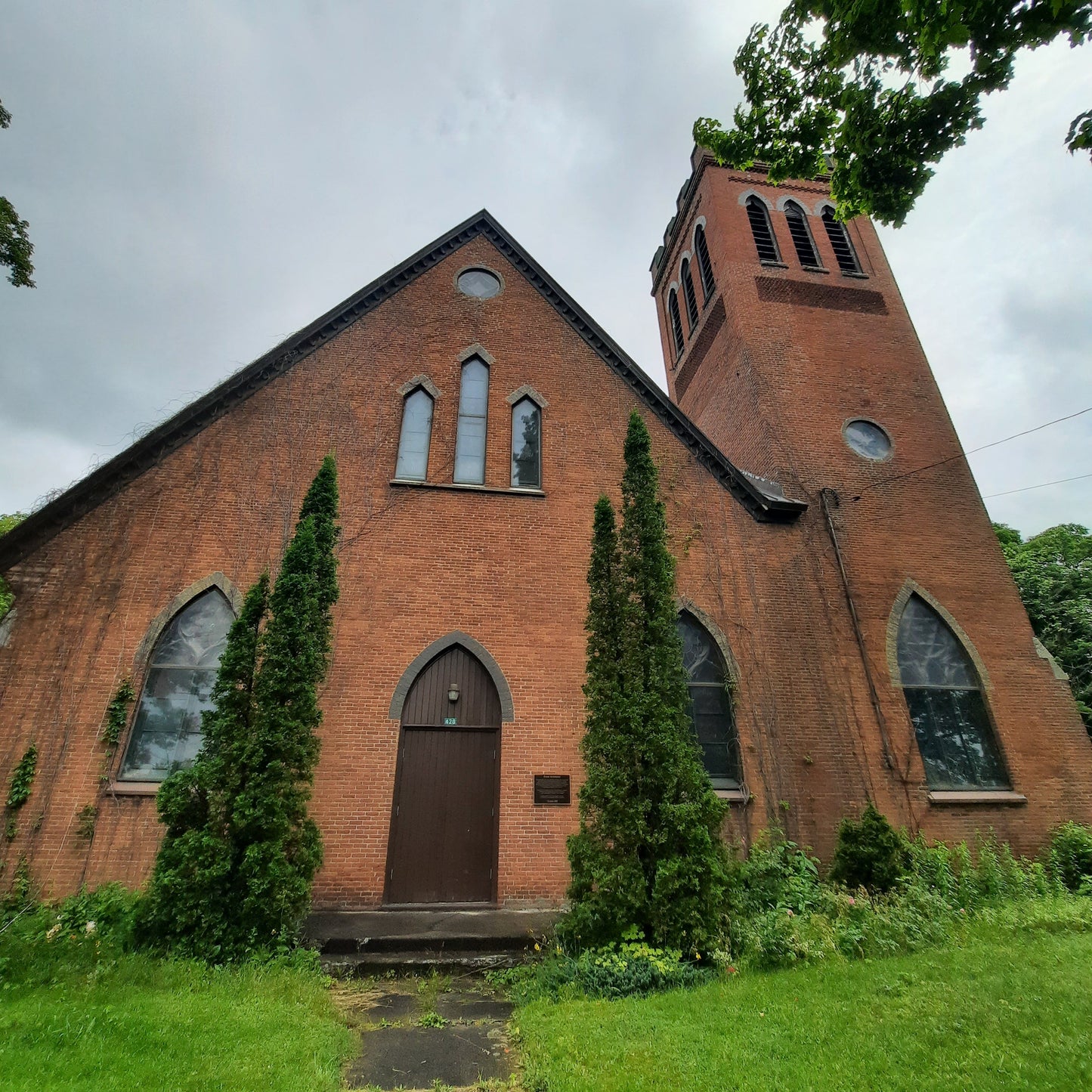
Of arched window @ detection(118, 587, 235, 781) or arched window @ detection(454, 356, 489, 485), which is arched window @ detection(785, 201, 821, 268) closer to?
arched window @ detection(454, 356, 489, 485)

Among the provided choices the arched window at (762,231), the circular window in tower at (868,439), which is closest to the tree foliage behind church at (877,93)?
the circular window in tower at (868,439)

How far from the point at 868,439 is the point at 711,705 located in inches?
273

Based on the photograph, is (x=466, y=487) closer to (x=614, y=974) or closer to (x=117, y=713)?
(x=117, y=713)

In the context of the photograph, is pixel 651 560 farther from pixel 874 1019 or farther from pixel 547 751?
pixel 874 1019

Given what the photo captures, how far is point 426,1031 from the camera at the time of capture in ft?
16.0

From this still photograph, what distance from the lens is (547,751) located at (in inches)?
338

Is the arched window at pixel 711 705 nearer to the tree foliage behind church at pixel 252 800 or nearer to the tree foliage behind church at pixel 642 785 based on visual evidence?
the tree foliage behind church at pixel 642 785

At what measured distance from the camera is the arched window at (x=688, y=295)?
57.4ft

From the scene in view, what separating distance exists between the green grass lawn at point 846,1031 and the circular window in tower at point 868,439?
907 centimetres

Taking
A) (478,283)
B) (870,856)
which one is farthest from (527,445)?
(870,856)

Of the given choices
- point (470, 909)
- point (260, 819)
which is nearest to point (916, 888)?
point (470, 909)

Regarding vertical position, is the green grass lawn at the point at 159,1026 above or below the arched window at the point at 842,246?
below

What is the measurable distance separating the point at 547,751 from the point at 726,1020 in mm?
4372

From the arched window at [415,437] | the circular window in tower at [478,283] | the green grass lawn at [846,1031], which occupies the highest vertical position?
the circular window in tower at [478,283]
